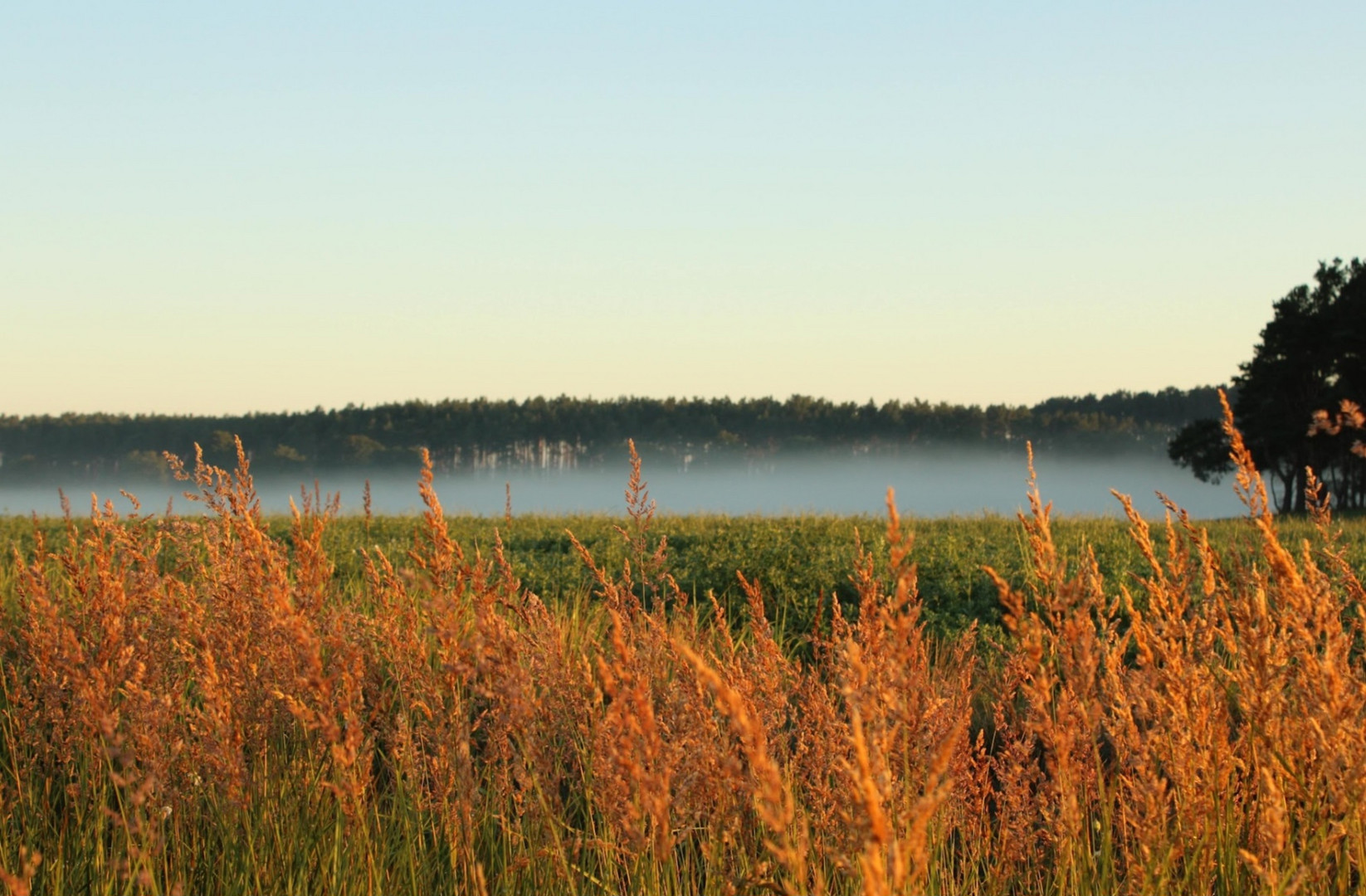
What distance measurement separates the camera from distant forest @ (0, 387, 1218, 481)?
9125cm

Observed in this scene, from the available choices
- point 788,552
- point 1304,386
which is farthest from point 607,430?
point 788,552

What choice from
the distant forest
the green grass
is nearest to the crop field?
the green grass

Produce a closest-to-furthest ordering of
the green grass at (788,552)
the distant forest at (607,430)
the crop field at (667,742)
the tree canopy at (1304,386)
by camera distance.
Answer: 1. the crop field at (667,742)
2. the green grass at (788,552)
3. the tree canopy at (1304,386)
4. the distant forest at (607,430)

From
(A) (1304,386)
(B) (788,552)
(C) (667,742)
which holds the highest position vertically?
(A) (1304,386)

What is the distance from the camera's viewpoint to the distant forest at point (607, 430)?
299 feet

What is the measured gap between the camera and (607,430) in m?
92.4

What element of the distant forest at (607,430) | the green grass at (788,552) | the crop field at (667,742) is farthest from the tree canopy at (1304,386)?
the distant forest at (607,430)

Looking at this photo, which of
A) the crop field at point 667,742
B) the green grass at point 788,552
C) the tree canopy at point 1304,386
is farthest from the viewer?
the tree canopy at point 1304,386

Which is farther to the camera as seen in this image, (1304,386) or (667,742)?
(1304,386)

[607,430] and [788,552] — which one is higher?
[607,430]

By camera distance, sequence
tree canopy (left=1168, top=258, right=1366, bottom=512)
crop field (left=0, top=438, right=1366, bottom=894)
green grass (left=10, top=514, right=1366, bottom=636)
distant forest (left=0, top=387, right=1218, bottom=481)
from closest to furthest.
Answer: crop field (left=0, top=438, right=1366, bottom=894) < green grass (left=10, top=514, right=1366, bottom=636) < tree canopy (left=1168, top=258, right=1366, bottom=512) < distant forest (left=0, top=387, right=1218, bottom=481)

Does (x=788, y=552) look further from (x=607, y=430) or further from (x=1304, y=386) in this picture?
(x=607, y=430)

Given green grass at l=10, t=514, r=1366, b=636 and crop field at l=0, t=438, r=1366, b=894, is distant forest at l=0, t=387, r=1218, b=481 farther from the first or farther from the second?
crop field at l=0, t=438, r=1366, b=894

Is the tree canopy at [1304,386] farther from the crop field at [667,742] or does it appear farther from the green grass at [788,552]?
the crop field at [667,742]
